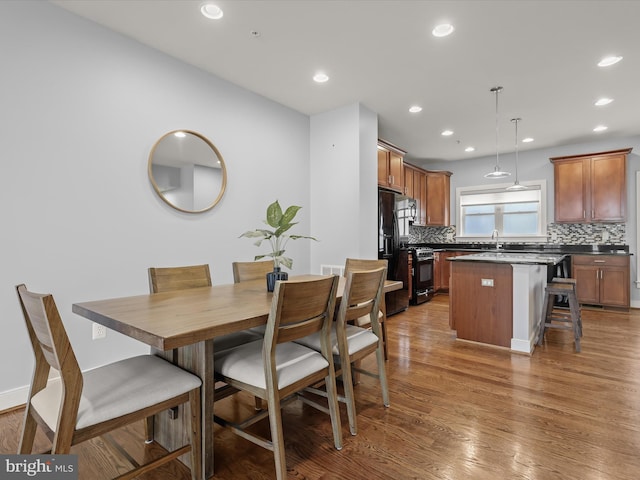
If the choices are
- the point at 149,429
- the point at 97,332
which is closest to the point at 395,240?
the point at 97,332

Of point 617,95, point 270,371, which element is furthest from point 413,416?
point 617,95

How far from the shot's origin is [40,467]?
129cm

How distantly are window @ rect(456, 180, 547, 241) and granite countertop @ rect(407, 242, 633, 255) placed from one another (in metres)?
0.19

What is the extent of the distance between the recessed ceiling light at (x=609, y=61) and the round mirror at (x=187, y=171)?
142 inches

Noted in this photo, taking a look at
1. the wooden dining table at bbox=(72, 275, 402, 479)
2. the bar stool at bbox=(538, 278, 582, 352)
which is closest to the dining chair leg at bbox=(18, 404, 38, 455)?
the wooden dining table at bbox=(72, 275, 402, 479)

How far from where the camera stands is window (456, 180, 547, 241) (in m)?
6.07

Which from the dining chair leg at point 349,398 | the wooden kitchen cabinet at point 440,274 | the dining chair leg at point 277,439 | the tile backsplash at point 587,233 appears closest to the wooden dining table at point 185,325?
the dining chair leg at point 277,439

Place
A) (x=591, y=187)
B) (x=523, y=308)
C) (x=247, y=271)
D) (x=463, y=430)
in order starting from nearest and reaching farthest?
(x=463, y=430) → (x=247, y=271) → (x=523, y=308) → (x=591, y=187)

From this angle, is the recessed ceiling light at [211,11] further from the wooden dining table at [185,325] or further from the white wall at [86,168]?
the wooden dining table at [185,325]

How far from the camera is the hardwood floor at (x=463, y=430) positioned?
5.23ft

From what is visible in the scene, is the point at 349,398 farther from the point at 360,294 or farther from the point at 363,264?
the point at 363,264

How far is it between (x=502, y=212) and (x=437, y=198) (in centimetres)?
123

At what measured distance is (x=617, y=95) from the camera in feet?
12.4

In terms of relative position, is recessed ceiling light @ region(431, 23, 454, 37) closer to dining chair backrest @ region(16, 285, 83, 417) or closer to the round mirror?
the round mirror
